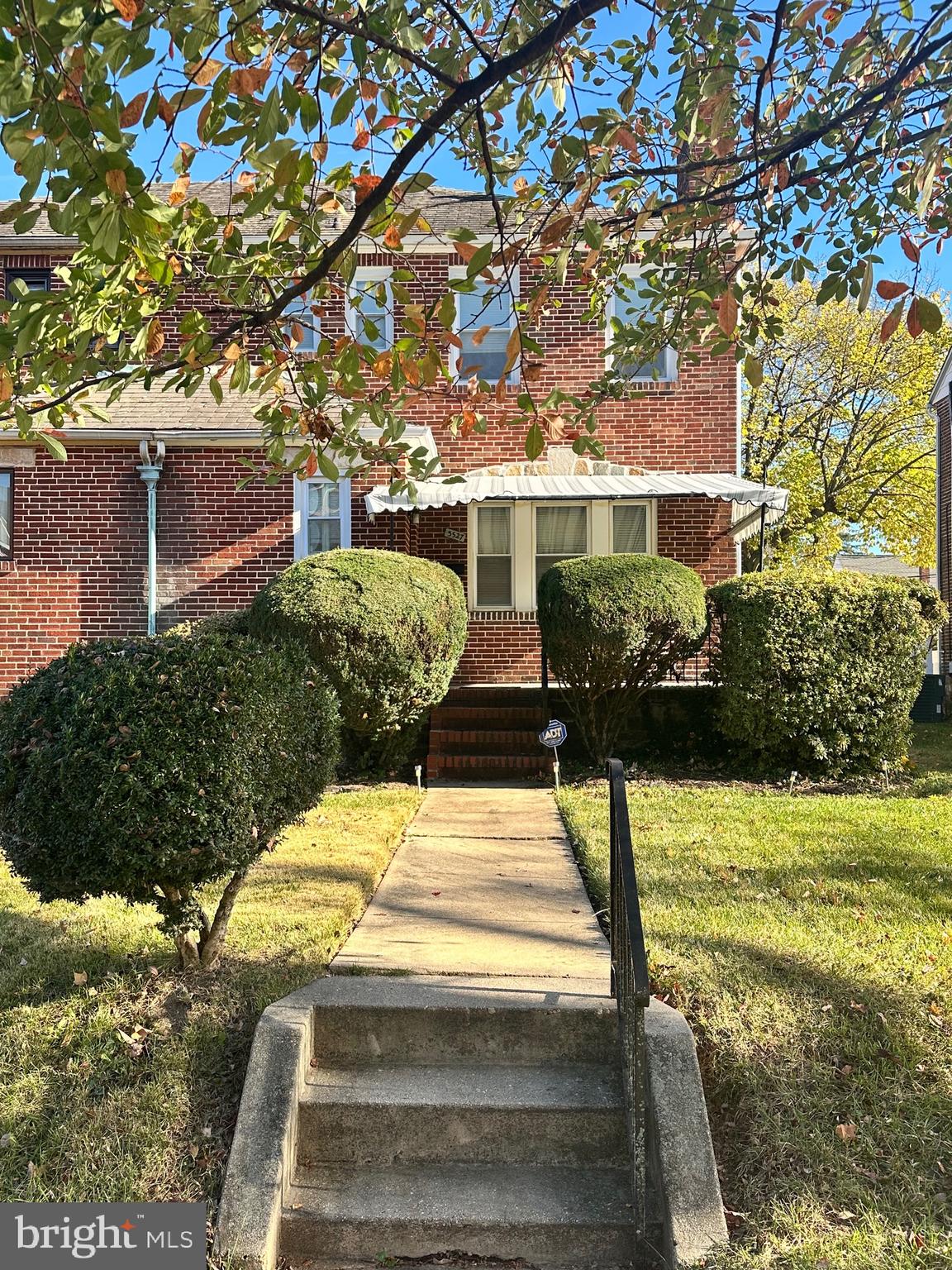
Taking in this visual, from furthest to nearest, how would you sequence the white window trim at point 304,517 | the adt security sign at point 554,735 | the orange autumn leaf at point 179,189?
the white window trim at point 304,517 → the adt security sign at point 554,735 → the orange autumn leaf at point 179,189

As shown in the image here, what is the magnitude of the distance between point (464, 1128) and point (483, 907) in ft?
6.71

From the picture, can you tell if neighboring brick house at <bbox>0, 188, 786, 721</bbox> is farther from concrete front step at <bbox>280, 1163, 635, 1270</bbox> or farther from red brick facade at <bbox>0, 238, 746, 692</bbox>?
concrete front step at <bbox>280, 1163, 635, 1270</bbox>

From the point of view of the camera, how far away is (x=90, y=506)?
13.1 meters

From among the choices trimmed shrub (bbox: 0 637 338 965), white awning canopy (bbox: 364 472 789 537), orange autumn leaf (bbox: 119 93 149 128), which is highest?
orange autumn leaf (bbox: 119 93 149 128)

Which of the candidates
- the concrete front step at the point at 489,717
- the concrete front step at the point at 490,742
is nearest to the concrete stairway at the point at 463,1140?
the concrete front step at the point at 490,742

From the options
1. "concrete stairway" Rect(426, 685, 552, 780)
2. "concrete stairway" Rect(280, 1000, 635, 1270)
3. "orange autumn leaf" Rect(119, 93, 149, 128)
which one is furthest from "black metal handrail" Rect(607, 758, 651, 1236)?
"concrete stairway" Rect(426, 685, 552, 780)

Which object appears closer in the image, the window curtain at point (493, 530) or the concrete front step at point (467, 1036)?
the concrete front step at point (467, 1036)

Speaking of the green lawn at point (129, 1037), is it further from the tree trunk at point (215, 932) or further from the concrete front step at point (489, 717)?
the concrete front step at point (489, 717)

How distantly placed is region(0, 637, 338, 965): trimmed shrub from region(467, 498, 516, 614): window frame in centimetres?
914

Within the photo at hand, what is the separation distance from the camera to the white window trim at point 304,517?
1318 cm

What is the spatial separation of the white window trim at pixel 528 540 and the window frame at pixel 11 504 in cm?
601

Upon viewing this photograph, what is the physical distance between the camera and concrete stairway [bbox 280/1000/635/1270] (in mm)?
3535

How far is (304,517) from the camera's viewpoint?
1331 centimetres

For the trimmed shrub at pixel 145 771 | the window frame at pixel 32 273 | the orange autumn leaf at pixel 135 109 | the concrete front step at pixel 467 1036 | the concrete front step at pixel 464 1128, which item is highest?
the window frame at pixel 32 273
